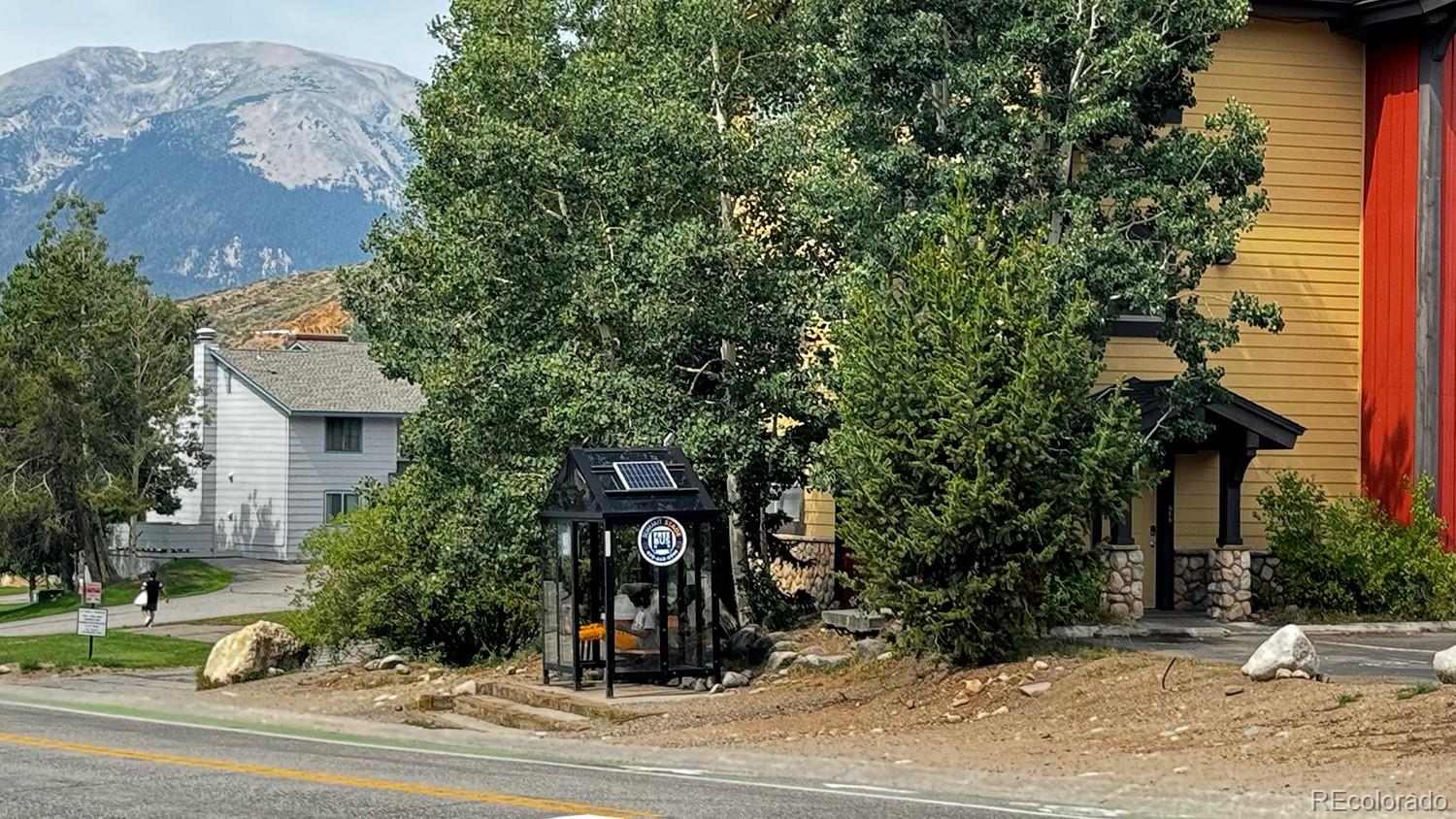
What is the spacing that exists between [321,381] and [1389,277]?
4801 cm

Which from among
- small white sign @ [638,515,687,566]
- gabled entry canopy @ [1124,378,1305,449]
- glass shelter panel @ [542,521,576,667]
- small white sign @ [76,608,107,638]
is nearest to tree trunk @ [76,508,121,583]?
small white sign @ [76,608,107,638]

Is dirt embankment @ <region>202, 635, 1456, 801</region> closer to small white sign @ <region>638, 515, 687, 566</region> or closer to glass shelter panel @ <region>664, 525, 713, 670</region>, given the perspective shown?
glass shelter panel @ <region>664, 525, 713, 670</region>

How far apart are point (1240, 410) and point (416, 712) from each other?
12.5 metres

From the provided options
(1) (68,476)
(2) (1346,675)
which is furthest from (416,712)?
(1) (68,476)

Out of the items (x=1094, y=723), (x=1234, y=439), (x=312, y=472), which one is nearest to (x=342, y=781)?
(x=1094, y=723)

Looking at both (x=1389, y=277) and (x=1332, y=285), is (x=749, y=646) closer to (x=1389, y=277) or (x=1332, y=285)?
(x=1332, y=285)

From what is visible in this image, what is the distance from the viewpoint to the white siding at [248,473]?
221ft

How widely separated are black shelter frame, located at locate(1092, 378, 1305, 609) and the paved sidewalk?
20.5m

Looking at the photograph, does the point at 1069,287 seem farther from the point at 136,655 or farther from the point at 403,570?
the point at 136,655

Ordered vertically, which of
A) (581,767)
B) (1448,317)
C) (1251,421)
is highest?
(1448,317)

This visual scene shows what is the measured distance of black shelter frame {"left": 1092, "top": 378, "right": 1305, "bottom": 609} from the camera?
26.3m

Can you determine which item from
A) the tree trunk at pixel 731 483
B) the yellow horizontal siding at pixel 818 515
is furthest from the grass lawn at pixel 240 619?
the tree trunk at pixel 731 483

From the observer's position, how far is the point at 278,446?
67250 millimetres

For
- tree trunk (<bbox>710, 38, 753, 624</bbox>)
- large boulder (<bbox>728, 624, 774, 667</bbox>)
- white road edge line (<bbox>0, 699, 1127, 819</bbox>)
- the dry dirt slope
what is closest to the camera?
white road edge line (<bbox>0, 699, 1127, 819</bbox>)
